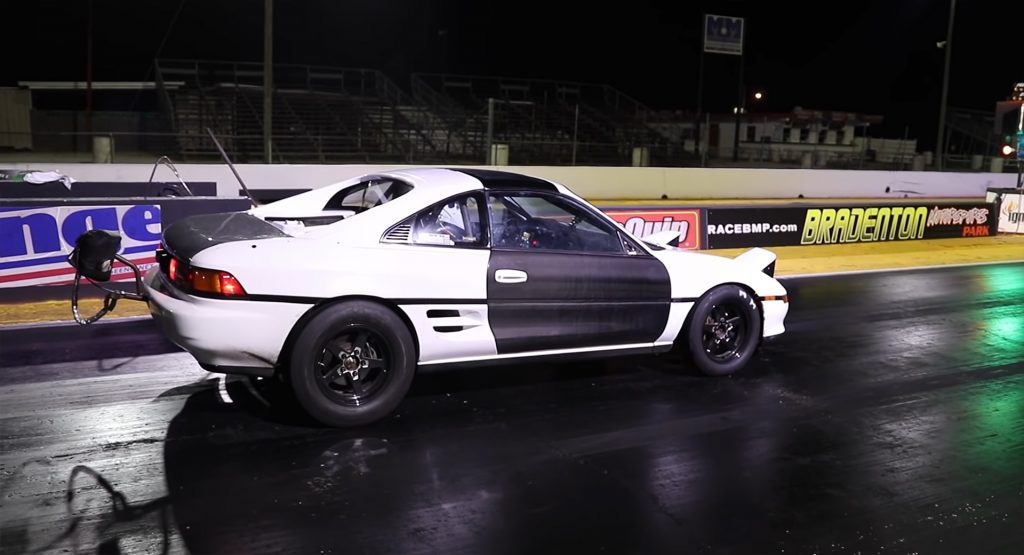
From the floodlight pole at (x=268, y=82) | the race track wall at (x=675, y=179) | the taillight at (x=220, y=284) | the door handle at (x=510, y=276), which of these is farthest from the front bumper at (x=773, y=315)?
the race track wall at (x=675, y=179)

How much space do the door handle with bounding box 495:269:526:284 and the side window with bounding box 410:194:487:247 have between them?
0.23 m

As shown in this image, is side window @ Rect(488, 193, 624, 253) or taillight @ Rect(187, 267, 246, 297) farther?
side window @ Rect(488, 193, 624, 253)

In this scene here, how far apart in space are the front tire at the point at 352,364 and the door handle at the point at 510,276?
0.71 m

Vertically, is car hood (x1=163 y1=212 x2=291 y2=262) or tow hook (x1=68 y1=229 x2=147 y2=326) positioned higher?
car hood (x1=163 y1=212 x2=291 y2=262)

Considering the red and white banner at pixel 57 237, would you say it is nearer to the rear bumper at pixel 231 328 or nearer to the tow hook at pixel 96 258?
the tow hook at pixel 96 258

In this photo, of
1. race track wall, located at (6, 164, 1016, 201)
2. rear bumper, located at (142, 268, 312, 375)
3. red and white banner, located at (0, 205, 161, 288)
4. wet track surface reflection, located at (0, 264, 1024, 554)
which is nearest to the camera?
wet track surface reflection, located at (0, 264, 1024, 554)

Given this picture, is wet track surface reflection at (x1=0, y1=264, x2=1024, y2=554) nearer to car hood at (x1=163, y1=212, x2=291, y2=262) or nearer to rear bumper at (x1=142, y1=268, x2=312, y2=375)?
rear bumper at (x1=142, y1=268, x2=312, y2=375)

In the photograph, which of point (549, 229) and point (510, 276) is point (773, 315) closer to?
point (549, 229)

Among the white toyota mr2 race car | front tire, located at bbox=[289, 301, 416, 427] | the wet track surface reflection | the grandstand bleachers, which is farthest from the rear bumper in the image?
the grandstand bleachers

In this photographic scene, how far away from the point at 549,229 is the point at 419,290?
1178 mm

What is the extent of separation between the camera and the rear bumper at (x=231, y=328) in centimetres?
499

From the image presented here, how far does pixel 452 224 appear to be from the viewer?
5742mm

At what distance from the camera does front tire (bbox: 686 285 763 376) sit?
656 cm

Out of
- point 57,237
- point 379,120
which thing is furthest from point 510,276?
point 379,120
